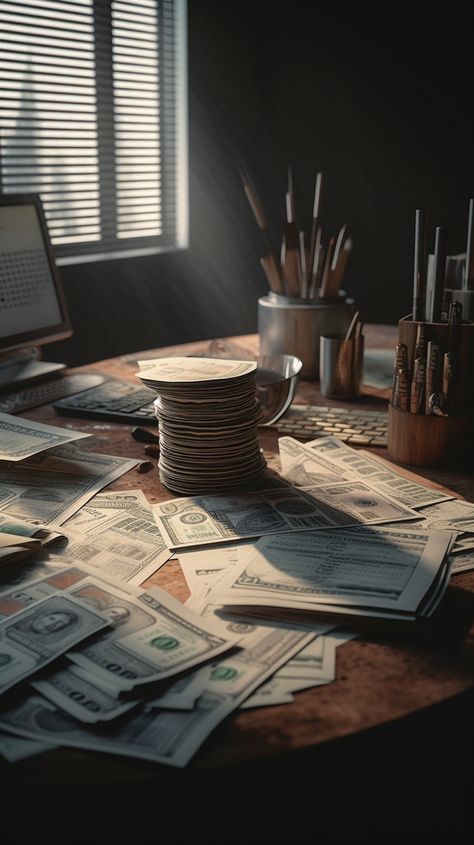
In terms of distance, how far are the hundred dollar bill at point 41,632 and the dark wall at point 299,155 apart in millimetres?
2392

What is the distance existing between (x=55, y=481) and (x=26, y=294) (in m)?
0.83

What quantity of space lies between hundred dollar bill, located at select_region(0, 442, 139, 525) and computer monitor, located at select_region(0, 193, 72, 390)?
515 millimetres

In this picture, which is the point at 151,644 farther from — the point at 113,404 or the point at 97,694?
the point at 113,404

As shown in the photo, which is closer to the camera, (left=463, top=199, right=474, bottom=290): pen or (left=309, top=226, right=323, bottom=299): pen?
(left=463, top=199, right=474, bottom=290): pen

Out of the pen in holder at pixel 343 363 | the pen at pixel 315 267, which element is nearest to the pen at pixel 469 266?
the pen in holder at pixel 343 363

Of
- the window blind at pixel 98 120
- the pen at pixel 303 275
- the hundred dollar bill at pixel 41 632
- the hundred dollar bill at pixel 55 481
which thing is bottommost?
the hundred dollar bill at pixel 41 632

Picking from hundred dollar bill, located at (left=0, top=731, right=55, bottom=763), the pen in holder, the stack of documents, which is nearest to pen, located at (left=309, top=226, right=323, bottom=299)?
the pen in holder

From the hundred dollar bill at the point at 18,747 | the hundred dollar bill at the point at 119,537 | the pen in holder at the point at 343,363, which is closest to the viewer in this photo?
the hundred dollar bill at the point at 18,747

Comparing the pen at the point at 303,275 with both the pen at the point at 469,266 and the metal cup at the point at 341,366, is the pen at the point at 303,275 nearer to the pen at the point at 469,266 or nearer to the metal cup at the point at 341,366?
the metal cup at the point at 341,366

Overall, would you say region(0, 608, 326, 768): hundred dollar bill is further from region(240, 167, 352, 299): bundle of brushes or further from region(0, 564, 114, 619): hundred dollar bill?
region(240, 167, 352, 299): bundle of brushes

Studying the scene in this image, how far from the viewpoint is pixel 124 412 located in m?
1.66

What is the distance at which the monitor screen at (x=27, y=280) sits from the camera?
6.35 feet

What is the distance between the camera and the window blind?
9.78ft

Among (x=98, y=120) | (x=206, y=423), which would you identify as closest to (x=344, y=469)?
(x=206, y=423)
